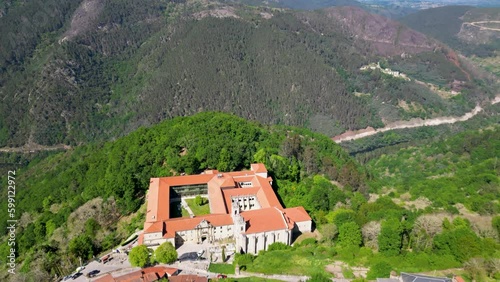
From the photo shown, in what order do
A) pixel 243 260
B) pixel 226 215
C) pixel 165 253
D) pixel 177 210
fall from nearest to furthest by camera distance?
pixel 165 253, pixel 243 260, pixel 226 215, pixel 177 210

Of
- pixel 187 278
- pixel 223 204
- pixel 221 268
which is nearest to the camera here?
pixel 187 278

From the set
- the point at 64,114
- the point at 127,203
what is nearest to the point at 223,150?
the point at 127,203

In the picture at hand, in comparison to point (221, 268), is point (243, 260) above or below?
above

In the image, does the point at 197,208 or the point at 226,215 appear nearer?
the point at 226,215

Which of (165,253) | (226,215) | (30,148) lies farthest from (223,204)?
(30,148)

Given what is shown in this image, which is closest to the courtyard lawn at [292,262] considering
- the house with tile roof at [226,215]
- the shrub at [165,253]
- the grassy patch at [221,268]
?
the grassy patch at [221,268]

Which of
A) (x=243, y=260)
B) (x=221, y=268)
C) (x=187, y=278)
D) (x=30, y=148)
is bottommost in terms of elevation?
(x=30, y=148)

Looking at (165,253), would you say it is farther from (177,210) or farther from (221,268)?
(177,210)

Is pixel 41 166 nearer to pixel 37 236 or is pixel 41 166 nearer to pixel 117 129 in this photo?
pixel 117 129
